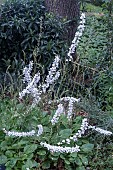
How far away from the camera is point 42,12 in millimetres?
5117

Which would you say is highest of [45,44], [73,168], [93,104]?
[45,44]

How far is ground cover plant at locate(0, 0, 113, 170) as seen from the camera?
10.8 feet

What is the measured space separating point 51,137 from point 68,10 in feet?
8.31

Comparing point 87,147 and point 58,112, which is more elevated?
point 58,112

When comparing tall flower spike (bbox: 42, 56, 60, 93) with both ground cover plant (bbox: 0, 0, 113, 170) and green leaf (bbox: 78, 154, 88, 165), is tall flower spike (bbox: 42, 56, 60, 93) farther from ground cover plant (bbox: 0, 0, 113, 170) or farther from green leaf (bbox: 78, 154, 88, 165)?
green leaf (bbox: 78, 154, 88, 165)

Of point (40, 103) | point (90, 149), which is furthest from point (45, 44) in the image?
point (90, 149)

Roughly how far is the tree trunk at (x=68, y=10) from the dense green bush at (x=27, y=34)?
1.19 feet

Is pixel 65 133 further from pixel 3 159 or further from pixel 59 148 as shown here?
pixel 3 159

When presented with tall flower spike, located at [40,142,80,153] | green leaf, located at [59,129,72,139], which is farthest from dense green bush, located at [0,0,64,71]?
tall flower spike, located at [40,142,80,153]

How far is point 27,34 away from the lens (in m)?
4.83

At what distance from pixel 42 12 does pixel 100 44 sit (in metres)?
1.70

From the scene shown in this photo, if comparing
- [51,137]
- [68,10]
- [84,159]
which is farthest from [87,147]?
[68,10]

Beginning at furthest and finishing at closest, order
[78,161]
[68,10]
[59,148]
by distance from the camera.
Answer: [68,10]
[78,161]
[59,148]

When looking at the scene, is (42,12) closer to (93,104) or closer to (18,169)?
(93,104)
